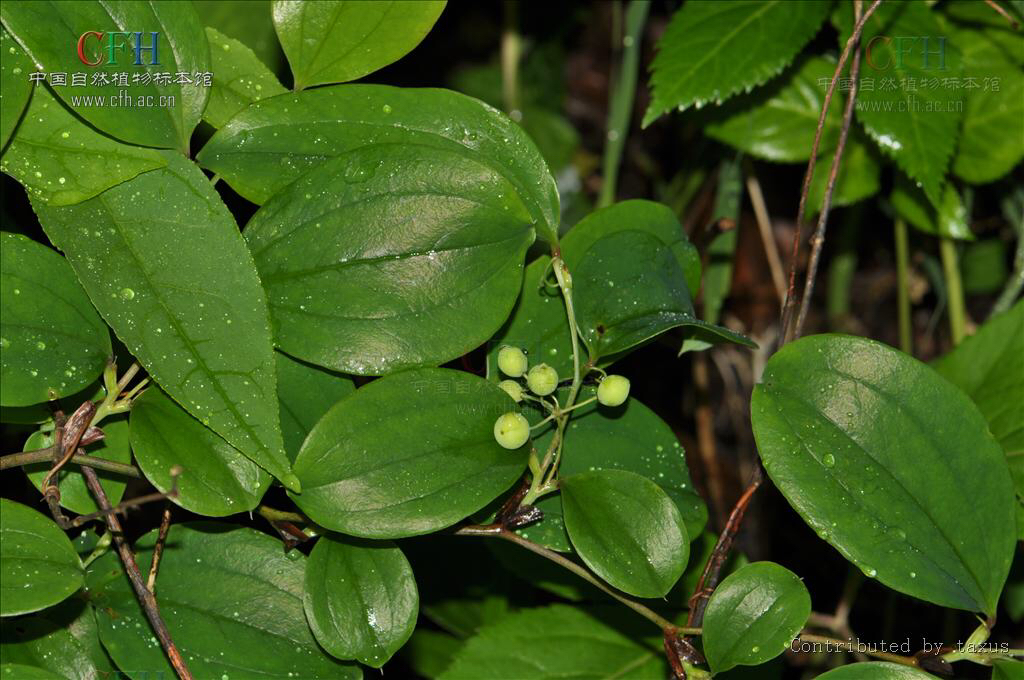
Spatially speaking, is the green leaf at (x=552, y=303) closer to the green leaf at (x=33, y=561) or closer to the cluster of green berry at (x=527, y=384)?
the cluster of green berry at (x=527, y=384)

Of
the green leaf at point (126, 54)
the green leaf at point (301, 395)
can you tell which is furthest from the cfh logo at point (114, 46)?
the green leaf at point (301, 395)

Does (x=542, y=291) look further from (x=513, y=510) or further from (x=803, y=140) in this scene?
(x=803, y=140)

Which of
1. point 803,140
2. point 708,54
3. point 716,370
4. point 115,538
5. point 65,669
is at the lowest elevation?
point 716,370

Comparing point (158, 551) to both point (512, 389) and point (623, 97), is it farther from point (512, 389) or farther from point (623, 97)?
point (623, 97)

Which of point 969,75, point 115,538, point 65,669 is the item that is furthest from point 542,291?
point 969,75

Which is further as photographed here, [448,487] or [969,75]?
[969,75]

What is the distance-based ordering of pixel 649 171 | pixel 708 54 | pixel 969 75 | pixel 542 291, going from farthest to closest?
pixel 649 171 → pixel 969 75 → pixel 708 54 → pixel 542 291

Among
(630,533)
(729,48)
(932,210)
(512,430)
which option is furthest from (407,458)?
(932,210)
